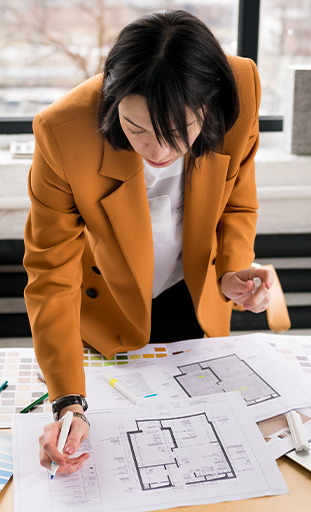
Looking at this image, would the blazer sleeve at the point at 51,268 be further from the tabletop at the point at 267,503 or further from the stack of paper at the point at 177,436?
the tabletop at the point at 267,503

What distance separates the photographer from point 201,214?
1199 millimetres

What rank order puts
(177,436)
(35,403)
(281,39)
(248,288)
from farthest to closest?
1. (281,39)
2. (248,288)
3. (35,403)
4. (177,436)

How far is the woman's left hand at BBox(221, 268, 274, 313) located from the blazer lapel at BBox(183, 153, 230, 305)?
0.09m

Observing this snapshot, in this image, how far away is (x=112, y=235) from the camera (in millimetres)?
1123

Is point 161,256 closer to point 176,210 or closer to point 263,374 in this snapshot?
point 176,210

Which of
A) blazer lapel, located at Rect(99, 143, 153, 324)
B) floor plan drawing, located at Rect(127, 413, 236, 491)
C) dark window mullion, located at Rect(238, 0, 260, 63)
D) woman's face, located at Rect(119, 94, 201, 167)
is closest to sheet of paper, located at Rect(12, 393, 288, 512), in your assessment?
floor plan drawing, located at Rect(127, 413, 236, 491)

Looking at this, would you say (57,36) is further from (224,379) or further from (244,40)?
(224,379)

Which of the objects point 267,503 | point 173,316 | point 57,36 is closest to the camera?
point 267,503

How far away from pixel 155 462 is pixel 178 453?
4 cm

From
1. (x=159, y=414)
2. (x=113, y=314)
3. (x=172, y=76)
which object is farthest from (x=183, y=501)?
Answer: (x=172, y=76)

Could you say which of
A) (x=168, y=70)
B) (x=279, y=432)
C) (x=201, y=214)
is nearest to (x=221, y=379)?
(x=279, y=432)

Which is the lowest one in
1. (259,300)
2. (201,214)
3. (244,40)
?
(259,300)

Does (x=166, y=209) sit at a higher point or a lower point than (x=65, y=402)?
higher

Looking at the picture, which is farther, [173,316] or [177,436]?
[173,316]
